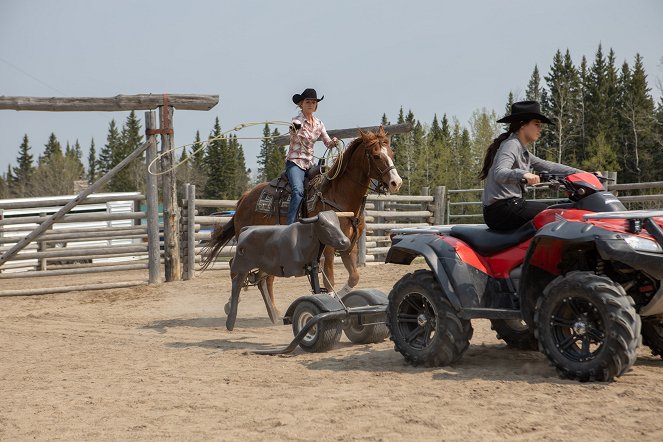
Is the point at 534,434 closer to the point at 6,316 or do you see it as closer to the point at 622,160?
the point at 6,316

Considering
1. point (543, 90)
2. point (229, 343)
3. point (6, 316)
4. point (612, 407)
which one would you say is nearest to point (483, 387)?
point (612, 407)

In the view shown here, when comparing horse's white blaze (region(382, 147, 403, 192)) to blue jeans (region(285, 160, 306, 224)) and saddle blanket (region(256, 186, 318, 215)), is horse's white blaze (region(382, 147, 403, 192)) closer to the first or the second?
blue jeans (region(285, 160, 306, 224))

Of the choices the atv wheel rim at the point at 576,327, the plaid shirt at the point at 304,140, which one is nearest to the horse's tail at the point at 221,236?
the plaid shirt at the point at 304,140

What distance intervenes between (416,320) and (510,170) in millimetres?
1479

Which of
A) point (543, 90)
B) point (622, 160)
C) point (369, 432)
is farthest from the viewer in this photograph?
point (543, 90)

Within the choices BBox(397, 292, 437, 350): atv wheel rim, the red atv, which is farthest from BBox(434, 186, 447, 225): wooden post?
BBox(397, 292, 437, 350): atv wheel rim

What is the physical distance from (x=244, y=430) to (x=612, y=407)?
2210 millimetres

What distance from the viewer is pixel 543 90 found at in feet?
293

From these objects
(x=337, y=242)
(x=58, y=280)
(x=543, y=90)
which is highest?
(x=543, y=90)

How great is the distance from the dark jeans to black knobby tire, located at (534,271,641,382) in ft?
2.42

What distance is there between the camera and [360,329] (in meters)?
8.55

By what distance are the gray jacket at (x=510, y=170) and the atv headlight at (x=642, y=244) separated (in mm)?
1015

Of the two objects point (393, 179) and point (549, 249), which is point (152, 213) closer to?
point (393, 179)

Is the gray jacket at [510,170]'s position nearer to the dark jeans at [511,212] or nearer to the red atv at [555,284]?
the dark jeans at [511,212]
